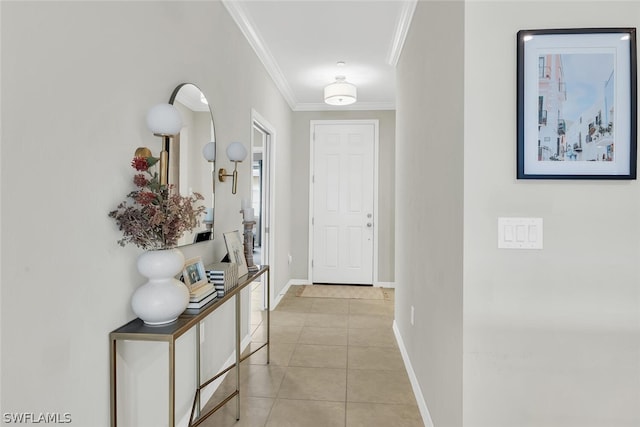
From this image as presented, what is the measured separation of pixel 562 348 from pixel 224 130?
7.40 ft

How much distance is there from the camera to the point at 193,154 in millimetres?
2021

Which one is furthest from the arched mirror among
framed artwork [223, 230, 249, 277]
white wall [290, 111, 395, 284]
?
white wall [290, 111, 395, 284]

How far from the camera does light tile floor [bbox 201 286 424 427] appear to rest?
2117mm

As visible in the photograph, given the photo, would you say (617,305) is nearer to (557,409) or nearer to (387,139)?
(557,409)

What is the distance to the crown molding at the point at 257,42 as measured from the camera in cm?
261

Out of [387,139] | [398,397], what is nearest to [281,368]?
[398,397]

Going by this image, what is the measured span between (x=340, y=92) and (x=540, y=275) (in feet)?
10.3

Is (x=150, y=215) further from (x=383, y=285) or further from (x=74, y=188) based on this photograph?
(x=383, y=285)

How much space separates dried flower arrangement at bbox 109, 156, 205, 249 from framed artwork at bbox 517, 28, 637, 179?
1343 mm

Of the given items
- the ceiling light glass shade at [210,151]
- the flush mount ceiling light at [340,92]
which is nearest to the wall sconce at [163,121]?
the ceiling light glass shade at [210,151]

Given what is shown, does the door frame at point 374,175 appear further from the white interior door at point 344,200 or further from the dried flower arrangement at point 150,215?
the dried flower arrangement at point 150,215

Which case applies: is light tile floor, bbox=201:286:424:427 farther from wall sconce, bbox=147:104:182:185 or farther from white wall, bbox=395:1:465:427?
wall sconce, bbox=147:104:182:185

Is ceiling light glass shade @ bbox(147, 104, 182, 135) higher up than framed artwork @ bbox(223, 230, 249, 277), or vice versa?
ceiling light glass shade @ bbox(147, 104, 182, 135)

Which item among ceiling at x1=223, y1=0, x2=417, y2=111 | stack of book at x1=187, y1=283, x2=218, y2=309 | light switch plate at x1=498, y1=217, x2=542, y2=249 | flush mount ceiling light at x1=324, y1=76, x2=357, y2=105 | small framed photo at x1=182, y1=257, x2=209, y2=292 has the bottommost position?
stack of book at x1=187, y1=283, x2=218, y2=309
